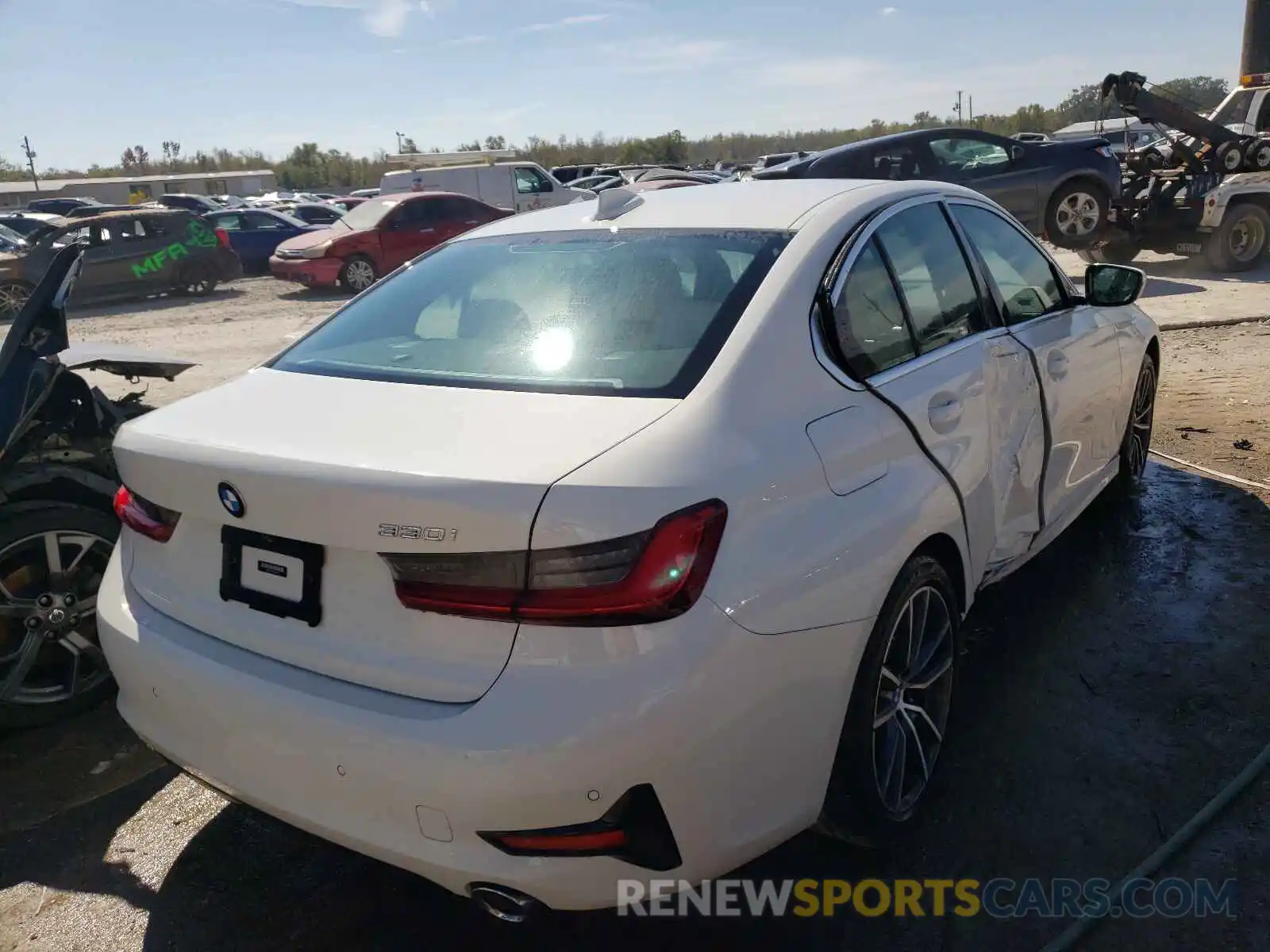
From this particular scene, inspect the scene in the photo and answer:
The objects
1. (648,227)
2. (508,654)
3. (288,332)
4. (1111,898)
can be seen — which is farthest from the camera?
(288,332)

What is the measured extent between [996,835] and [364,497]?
75.1 inches

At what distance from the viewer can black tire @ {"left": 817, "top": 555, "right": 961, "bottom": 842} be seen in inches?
94.2

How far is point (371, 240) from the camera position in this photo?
1706 cm

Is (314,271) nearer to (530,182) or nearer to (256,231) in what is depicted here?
(256,231)

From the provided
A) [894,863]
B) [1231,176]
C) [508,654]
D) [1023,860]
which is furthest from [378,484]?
[1231,176]

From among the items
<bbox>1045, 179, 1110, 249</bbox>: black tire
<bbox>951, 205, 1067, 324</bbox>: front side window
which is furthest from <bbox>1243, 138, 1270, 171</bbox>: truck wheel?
<bbox>951, 205, 1067, 324</bbox>: front side window

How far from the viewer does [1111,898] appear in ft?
8.18

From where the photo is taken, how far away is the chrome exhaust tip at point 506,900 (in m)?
1.96

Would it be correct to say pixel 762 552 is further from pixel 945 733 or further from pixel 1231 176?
pixel 1231 176

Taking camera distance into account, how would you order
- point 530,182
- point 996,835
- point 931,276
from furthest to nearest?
1. point 530,182
2. point 931,276
3. point 996,835

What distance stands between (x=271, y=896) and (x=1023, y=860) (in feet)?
6.36

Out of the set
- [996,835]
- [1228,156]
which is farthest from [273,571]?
[1228,156]

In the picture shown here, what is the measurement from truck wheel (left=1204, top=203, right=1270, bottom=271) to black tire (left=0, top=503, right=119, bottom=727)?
1352 centimetres

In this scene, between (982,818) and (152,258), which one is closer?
(982,818)
